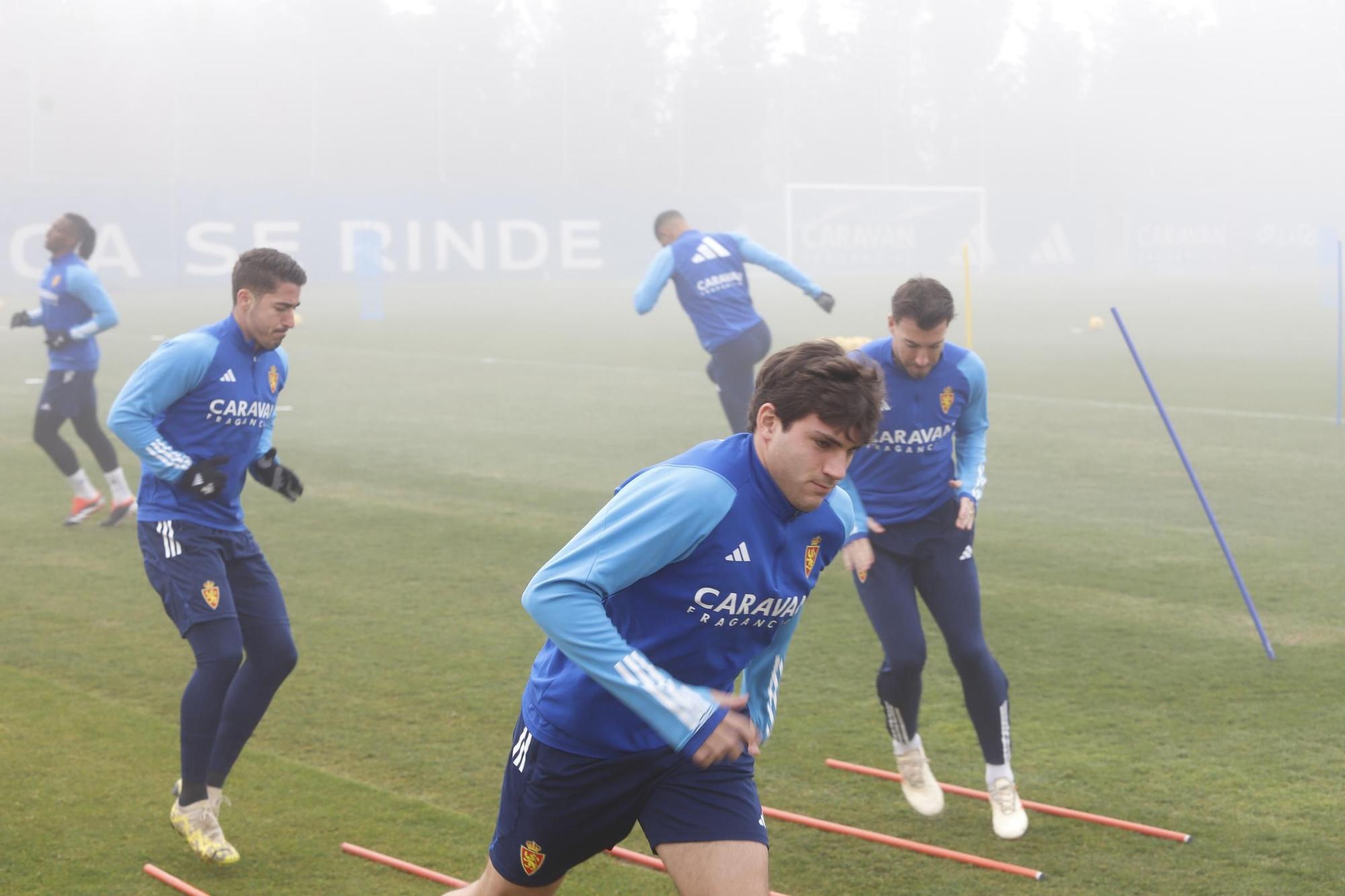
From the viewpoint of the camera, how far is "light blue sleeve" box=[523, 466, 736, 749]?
325 cm

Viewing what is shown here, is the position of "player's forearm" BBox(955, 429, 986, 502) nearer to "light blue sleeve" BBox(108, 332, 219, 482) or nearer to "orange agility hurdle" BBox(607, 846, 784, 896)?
"orange agility hurdle" BBox(607, 846, 784, 896)

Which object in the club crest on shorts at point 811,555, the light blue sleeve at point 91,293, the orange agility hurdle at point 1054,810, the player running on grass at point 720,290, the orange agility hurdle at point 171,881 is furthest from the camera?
the player running on grass at point 720,290

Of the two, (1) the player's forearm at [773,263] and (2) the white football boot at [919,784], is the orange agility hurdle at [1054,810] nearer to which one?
(2) the white football boot at [919,784]

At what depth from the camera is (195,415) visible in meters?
5.58

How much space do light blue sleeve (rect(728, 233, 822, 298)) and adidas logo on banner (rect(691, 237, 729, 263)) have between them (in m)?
0.14

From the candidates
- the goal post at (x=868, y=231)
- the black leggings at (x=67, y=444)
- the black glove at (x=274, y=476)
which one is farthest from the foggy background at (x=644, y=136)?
the black glove at (x=274, y=476)

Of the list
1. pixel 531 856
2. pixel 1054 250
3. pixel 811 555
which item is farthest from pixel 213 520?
pixel 1054 250

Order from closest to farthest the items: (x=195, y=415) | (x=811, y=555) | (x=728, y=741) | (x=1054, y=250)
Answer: (x=728, y=741)
(x=811, y=555)
(x=195, y=415)
(x=1054, y=250)

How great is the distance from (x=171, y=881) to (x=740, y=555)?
287 cm

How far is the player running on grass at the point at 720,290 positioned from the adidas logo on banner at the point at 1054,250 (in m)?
49.1

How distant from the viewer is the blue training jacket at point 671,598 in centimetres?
326

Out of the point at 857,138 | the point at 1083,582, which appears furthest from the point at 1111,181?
the point at 1083,582

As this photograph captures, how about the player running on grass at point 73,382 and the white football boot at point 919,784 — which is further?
the player running on grass at point 73,382

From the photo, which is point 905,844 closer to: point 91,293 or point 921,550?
point 921,550
